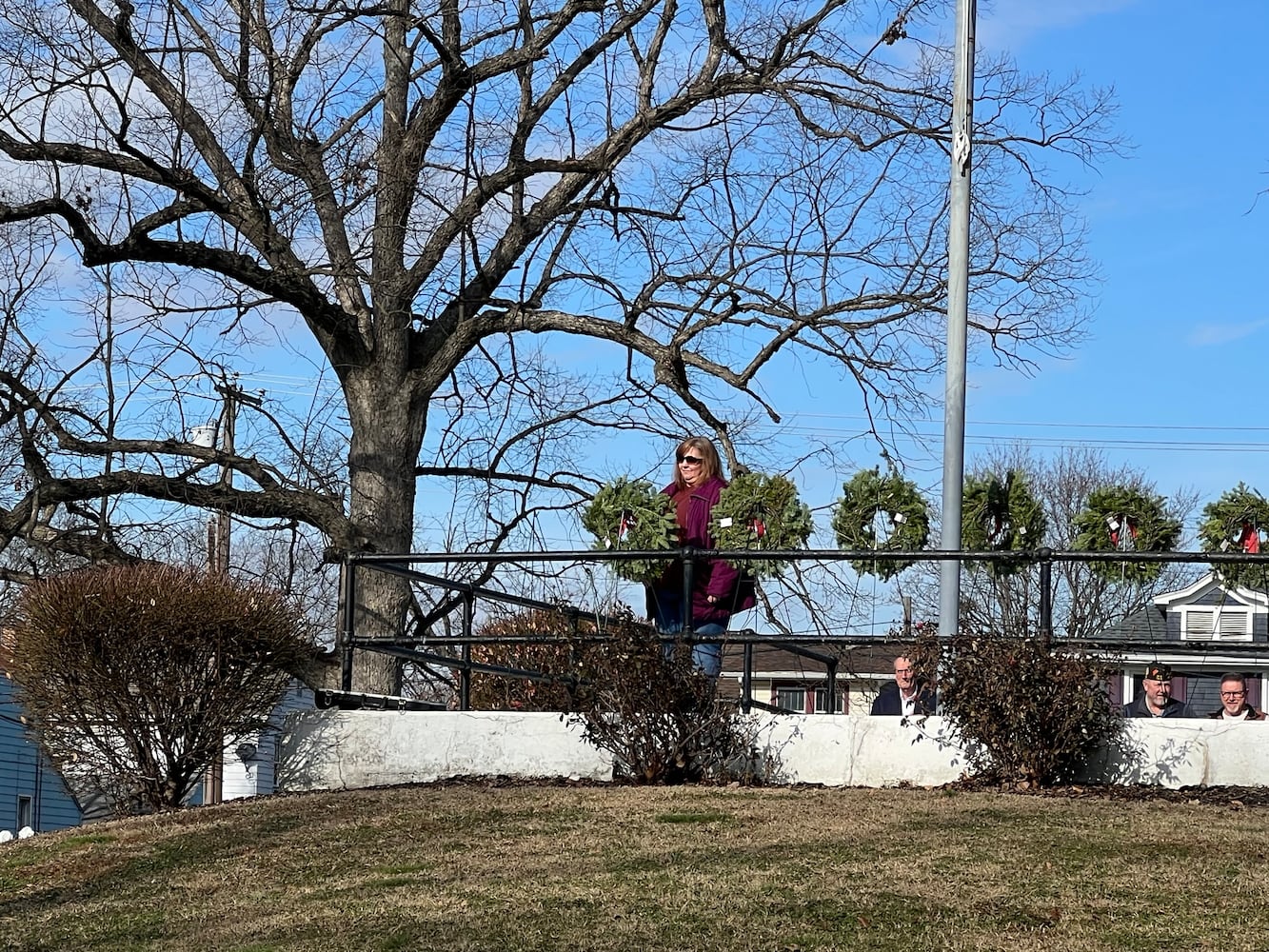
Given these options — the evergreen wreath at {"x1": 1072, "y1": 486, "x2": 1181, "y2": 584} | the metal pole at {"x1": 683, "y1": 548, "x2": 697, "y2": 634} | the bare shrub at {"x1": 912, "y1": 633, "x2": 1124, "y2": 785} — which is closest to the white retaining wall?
the bare shrub at {"x1": 912, "y1": 633, "x2": 1124, "y2": 785}

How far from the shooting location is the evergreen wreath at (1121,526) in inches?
384

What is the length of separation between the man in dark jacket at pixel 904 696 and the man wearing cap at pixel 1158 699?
4.12 feet

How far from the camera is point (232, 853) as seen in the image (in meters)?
7.38

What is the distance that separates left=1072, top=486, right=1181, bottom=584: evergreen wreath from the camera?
32.0ft

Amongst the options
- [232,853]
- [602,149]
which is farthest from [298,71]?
[232,853]

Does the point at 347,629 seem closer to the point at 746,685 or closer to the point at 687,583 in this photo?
the point at 687,583

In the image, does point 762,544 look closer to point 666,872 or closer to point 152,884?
point 666,872

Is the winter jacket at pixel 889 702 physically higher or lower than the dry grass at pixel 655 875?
higher

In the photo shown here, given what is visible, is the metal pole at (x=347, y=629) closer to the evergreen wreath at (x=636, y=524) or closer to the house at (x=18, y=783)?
the evergreen wreath at (x=636, y=524)

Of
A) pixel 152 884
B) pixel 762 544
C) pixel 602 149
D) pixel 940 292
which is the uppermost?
pixel 602 149

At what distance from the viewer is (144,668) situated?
8.78 m

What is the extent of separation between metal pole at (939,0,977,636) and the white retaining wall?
39.1 inches

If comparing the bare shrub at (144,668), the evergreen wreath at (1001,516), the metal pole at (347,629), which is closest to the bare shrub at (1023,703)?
the evergreen wreath at (1001,516)

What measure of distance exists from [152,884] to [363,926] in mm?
1522
